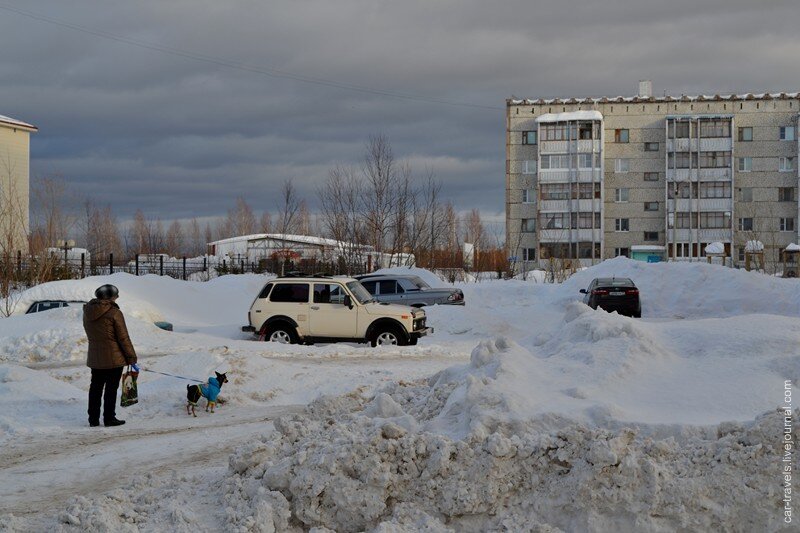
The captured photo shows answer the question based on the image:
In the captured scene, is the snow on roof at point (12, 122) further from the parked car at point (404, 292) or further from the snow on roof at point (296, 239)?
the parked car at point (404, 292)

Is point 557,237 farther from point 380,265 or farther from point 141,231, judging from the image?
point 141,231

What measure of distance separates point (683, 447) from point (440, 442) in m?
1.79

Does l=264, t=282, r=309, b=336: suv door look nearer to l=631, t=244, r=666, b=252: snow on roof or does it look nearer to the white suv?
the white suv

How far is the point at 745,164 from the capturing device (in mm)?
70875

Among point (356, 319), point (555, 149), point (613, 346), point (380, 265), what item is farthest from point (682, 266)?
point (555, 149)

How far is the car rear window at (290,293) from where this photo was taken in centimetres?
1858

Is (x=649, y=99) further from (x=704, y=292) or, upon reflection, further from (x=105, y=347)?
(x=105, y=347)

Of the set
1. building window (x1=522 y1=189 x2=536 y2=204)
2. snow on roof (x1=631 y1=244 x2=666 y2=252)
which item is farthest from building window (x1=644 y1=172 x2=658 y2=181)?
building window (x1=522 y1=189 x2=536 y2=204)

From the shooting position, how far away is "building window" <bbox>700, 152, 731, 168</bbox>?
70.1 m

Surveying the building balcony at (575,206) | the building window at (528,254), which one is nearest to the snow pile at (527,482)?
the building balcony at (575,206)

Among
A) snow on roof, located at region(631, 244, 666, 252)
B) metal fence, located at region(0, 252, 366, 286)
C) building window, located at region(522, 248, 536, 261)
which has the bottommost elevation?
metal fence, located at region(0, 252, 366, 286)

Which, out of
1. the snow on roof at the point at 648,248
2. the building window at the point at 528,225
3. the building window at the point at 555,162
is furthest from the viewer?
the building window at the point at 528,225

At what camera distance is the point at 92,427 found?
10.4 m

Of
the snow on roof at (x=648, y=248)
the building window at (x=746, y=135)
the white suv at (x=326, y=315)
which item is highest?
the building window at (x=746, y=135)
